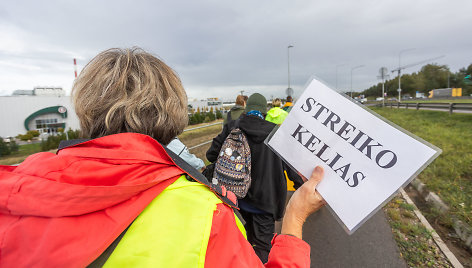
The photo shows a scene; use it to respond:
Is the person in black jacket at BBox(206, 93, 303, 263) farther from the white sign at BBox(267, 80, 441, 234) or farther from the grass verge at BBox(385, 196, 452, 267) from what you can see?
the grass verge at BBox(385, 196, 452, 267)

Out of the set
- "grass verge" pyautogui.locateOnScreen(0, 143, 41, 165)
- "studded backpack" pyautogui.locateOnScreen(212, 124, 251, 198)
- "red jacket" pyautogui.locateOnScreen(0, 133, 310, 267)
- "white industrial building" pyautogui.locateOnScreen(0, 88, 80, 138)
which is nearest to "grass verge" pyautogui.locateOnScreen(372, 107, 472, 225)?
"studded backpack" pyautogui.locateOnScreen(212, 124, 251, 198)

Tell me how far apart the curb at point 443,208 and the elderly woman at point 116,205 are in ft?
11.4

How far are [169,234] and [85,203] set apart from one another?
26cm

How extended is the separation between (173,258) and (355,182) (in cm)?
98

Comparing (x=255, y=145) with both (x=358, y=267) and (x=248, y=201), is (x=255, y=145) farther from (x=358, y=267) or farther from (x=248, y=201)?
(x=358, y=267)

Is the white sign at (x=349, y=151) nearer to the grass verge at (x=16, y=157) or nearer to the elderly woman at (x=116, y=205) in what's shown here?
the elderly woman at (x=116, y=205)

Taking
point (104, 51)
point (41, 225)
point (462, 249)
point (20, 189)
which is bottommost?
point (462, 249)

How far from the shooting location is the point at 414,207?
4.07m

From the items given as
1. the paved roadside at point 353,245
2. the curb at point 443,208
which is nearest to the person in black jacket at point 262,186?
the paved roadside at point 353,245

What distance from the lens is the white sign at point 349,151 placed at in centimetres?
111

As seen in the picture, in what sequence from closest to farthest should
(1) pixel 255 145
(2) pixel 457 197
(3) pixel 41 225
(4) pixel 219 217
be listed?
(3) pixel 41 225
(4) pixel 219 217
(1) pixel 255 145
(2) pixel 457 197

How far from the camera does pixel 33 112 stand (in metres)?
37.7

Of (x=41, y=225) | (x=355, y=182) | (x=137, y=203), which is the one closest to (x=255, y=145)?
(x=355, y=182)

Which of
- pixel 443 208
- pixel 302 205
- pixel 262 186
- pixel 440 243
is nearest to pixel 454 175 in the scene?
pixel 443 208
